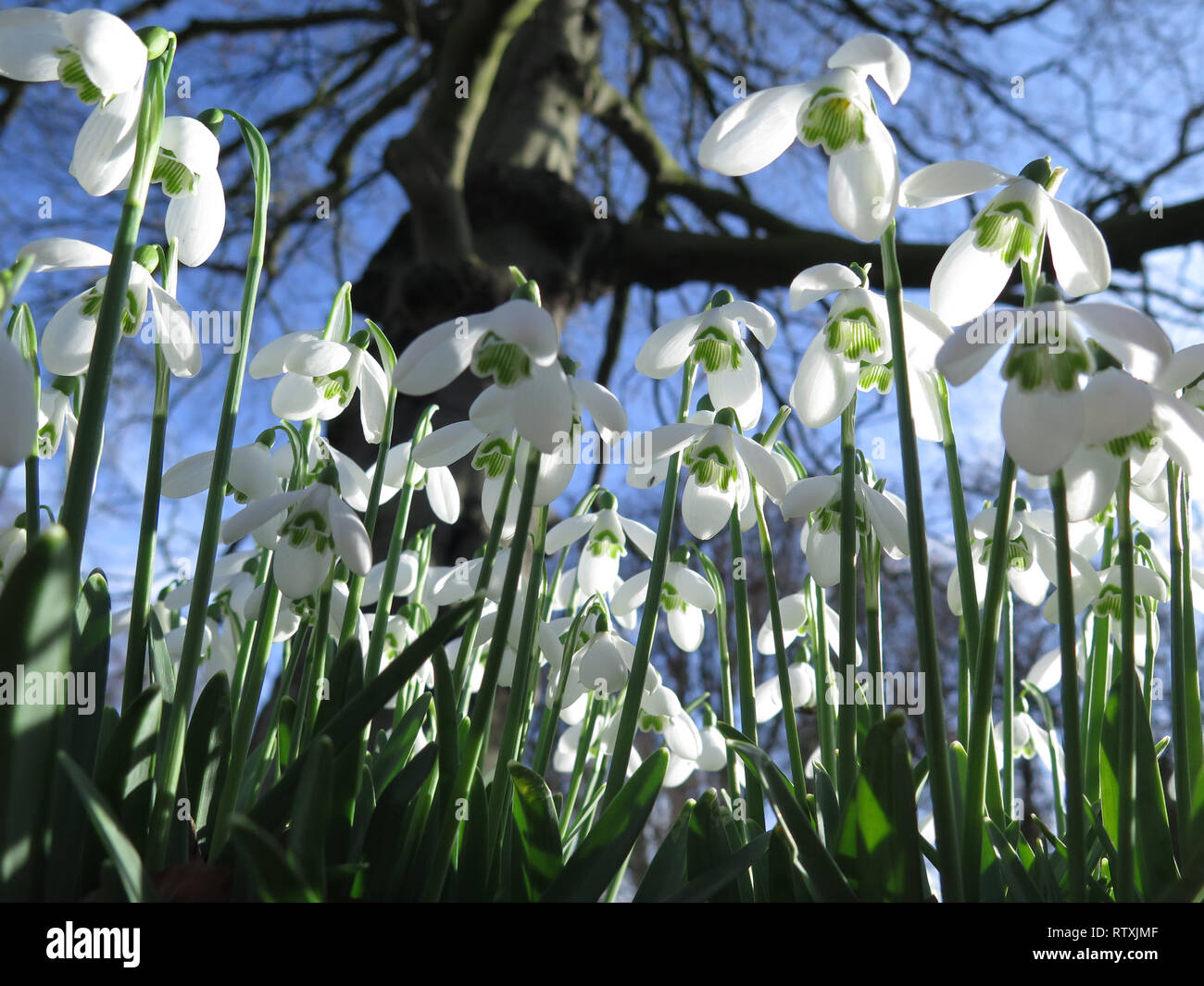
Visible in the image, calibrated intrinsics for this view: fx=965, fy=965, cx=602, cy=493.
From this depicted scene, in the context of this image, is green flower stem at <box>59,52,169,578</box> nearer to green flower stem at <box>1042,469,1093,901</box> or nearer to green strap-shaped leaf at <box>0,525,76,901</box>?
green strap-shaped leaf at <box>0,525,76,901</box>

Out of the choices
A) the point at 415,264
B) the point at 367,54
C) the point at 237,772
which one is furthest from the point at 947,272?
the point at 367,54

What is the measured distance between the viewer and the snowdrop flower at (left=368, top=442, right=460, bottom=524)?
1.20 meters

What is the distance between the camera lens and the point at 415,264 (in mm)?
3762

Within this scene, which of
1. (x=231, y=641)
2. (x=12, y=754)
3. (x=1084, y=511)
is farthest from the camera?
(x=231, y=641)

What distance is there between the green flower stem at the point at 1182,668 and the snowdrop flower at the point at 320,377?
82 centimetres

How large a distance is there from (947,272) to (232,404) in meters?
0.68

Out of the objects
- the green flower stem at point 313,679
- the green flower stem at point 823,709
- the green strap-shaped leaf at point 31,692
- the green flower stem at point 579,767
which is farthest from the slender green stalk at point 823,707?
the green strap-shaped leaf at point 31,692

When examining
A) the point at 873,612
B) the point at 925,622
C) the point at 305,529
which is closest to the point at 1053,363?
the point at 925,622

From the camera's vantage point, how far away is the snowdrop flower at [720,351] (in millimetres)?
1146

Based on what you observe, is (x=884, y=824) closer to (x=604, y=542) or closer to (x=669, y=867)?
(x=669, y=867)

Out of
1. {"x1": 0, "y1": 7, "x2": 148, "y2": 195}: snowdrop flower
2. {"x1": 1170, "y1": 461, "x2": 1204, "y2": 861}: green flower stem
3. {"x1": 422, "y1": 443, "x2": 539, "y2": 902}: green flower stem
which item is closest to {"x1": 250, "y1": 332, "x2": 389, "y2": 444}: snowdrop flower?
{"x1": 0, "y1": 7, "x2": 148, "y2": 195}: snowdrop flower

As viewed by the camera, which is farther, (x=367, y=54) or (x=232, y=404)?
(x=367, y=54)

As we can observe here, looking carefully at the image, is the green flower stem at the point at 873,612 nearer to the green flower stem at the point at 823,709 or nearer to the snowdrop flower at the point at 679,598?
the green flower stem at the point at 823,709
